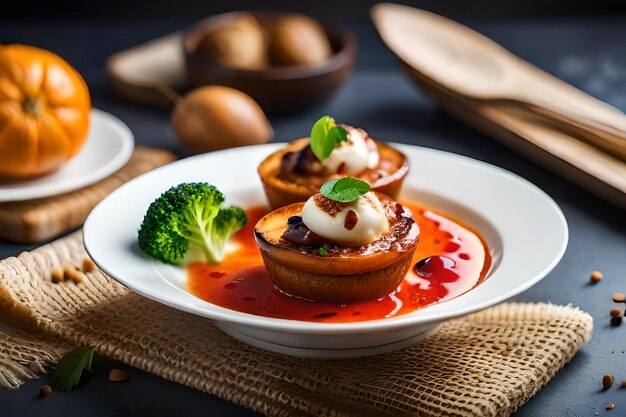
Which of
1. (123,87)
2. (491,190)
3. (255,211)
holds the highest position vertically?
(491,190)

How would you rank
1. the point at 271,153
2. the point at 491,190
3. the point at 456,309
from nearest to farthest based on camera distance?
the point at 456,309 → the point at 491,190 → the point at 271,153

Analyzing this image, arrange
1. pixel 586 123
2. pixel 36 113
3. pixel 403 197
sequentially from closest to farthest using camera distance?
pixel 403 197 < pixel 36 113 < pixel 586 123

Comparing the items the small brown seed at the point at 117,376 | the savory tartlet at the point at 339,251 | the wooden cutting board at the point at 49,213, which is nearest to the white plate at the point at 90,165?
the wooden cutting board at the point at 49,213

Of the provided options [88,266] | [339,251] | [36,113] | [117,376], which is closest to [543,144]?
[339,251]

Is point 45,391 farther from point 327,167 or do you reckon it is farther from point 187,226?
point 327,167

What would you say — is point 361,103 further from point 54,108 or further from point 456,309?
point 456,309

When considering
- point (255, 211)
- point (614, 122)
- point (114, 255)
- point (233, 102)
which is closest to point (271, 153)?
point (255, 211)

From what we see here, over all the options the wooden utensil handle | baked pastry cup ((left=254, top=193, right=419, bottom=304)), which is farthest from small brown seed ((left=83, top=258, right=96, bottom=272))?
the wooden utensil handle
